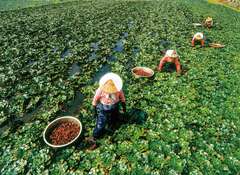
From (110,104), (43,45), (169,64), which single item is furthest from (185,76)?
(43,45)

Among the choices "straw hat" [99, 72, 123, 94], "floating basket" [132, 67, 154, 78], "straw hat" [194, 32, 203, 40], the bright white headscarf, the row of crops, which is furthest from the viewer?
"straw hat" [194, 32, 203, 40]

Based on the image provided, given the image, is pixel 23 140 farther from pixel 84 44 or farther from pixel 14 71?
pixel 84 44

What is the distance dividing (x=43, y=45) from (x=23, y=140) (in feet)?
42.8

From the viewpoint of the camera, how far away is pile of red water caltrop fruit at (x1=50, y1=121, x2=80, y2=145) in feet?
33.5

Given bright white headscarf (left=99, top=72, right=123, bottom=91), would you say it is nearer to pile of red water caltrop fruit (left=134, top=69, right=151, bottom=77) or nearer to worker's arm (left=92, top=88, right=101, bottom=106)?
worker's arm (left=92, top=88, right=101, bottom=106)

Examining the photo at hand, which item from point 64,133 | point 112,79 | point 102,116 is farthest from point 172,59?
point 64,133

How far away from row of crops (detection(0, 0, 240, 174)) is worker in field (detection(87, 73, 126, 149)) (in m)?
0.69

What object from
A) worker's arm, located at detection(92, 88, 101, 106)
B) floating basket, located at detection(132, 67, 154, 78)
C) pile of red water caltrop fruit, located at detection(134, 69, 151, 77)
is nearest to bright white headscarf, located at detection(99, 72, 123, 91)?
worker's arm, located at detection(92, 88, 101, 106)

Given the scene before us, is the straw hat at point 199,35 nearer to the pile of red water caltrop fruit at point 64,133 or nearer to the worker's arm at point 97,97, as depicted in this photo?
the worker's arm at point 97,97

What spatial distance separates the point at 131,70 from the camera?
16.7m

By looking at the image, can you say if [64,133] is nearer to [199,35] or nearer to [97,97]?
[97,97]

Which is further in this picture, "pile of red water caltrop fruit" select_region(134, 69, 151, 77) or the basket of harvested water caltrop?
"pile of red water caltrop fruit" select_region(134, 69, 151, 77)

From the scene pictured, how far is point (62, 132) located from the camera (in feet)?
34.6

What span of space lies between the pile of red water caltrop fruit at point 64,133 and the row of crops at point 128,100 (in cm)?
39
